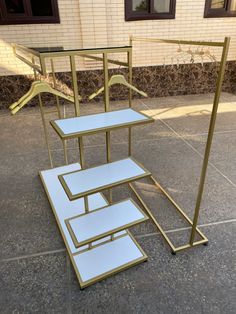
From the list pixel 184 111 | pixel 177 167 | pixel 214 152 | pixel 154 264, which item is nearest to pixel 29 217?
pixel 154 264

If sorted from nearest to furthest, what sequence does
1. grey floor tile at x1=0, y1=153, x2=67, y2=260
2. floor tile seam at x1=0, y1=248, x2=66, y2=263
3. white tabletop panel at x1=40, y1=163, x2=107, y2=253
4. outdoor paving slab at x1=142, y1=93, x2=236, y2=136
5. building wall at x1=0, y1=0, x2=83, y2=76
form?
floor tile seam at x1=0, y1=248, x2=66, y2=263, grey floor tile at x1=0, y1=153, x2=67, y2=260, white tabletop panel at x1=40, y1=163, x2=107, y2=253, outdoor paving slab at x1=142, y1=93, x2=236, y2=136, building wall at x1=0, y1=0, x2=83, y2=76

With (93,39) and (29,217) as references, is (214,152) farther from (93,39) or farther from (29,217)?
(93,39)

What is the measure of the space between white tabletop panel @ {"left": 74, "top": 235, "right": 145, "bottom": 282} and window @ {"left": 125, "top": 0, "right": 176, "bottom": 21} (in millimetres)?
4326

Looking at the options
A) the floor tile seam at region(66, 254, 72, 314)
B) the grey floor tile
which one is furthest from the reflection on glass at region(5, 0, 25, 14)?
the floor tile seam at region(66, 254, 72, 314)

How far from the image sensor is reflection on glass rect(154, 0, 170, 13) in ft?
15.8

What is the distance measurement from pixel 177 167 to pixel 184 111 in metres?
2.11

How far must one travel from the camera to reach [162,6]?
485 centimetres

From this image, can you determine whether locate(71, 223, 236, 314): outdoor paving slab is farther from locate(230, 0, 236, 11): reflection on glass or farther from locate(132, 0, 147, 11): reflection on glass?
locate(230, 0, 236, 11): reflection on glass

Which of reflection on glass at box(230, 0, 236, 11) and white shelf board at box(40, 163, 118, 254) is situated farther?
reflection on glass at box(230, 0, 236, 11)

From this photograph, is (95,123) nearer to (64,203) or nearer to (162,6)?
(64,203)

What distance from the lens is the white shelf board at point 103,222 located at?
1485 millimetres

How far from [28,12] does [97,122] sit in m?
3.94

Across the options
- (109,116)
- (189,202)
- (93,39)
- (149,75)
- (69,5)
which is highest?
(69,5)

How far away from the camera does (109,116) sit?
158 centimetres
